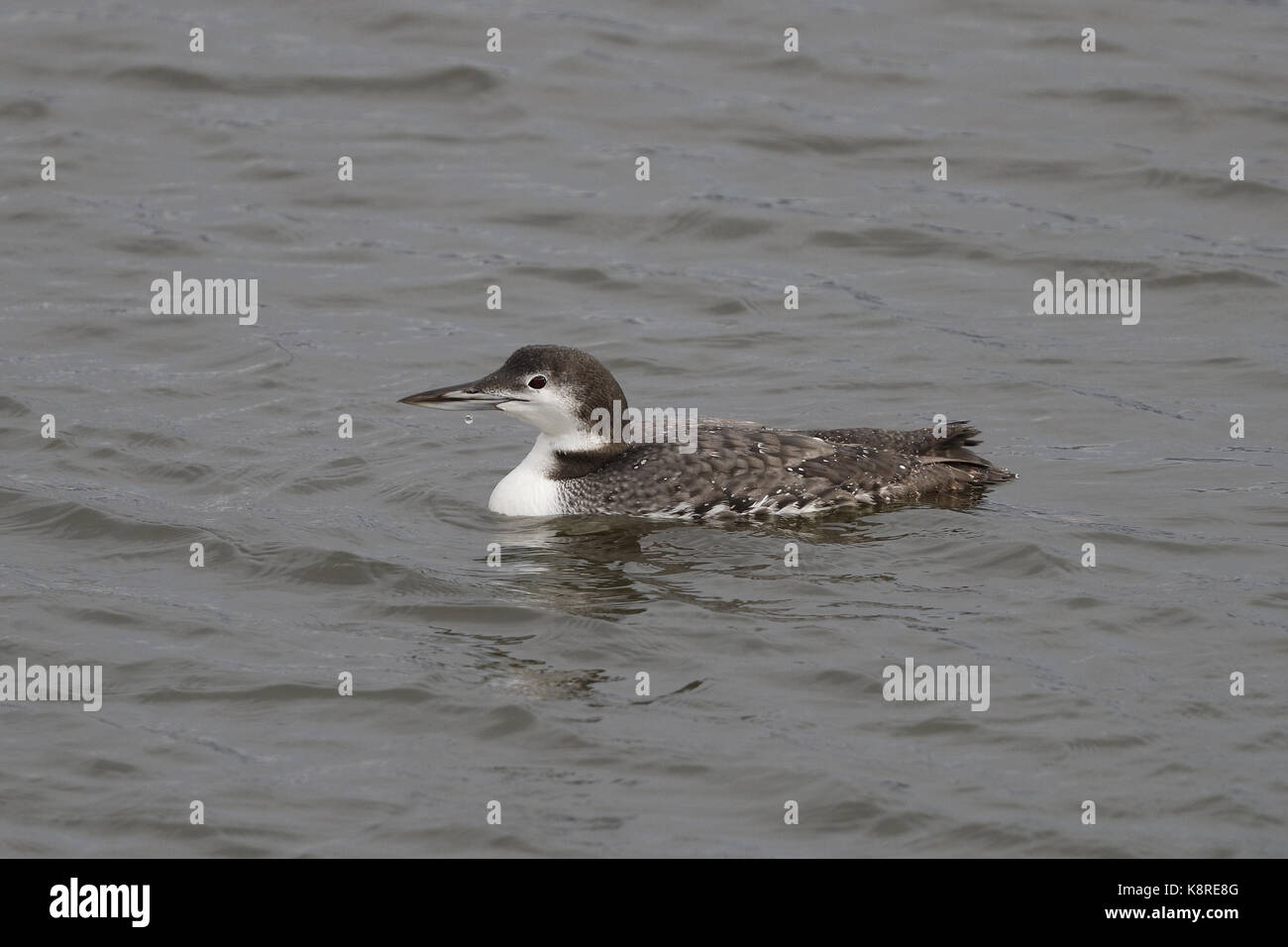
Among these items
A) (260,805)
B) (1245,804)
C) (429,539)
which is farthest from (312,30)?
(1245,804)

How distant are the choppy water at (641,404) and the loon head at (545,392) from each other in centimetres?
62

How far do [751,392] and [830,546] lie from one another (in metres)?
2.56

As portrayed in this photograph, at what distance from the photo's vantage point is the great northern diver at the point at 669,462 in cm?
1038

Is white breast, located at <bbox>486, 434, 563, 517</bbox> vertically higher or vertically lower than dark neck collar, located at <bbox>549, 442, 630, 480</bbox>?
lower

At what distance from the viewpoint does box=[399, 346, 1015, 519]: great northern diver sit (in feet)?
34.0

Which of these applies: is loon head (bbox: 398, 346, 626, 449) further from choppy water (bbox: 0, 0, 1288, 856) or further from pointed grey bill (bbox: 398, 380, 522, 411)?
choppy water (bbox: 0, 0, 1288, 856)

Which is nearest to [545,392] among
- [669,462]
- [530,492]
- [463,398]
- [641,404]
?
[463,398]

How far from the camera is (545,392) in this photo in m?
10.4

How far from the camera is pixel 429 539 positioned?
10125 millimetres

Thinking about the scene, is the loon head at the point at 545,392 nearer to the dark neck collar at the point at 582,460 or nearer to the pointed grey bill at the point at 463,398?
the pointed grey bill at the point at 463,398

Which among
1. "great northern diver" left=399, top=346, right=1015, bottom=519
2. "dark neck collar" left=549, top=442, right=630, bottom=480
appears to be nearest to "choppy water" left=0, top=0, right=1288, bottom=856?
"great northern diver" left=399, top=346, right=1015, bottom=519

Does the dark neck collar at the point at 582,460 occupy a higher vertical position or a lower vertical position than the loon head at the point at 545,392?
lower

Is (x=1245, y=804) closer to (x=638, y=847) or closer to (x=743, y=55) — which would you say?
(x=638, y=847)

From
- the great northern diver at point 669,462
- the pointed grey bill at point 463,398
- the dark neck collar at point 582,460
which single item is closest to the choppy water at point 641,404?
the great northern diver at point 669,462
